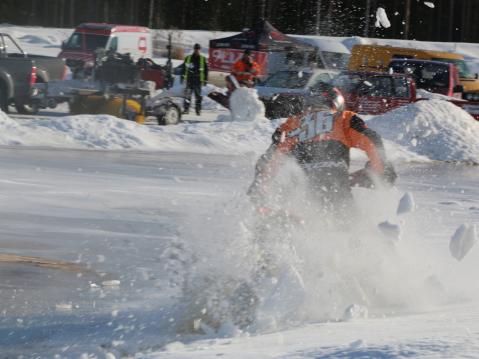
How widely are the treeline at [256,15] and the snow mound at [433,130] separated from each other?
39885 mm

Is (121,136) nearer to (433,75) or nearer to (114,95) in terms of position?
(114,95)

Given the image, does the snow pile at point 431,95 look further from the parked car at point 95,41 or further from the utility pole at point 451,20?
the utility pole at point 451,20

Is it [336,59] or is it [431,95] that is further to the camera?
[336,59]

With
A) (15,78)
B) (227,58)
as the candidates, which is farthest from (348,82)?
(227,58)

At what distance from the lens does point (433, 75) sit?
83.5ft

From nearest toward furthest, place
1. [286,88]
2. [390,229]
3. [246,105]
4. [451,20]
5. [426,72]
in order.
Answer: [390,229], [246,105], [286,88], [426,72], [451,20]

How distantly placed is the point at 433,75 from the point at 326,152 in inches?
754

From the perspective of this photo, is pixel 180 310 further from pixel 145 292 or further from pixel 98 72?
pixel 98 72

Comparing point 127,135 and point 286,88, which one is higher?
point 286,88

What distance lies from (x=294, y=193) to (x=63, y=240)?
9.64 ft

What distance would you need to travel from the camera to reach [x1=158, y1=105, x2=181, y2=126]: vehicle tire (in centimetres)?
2073

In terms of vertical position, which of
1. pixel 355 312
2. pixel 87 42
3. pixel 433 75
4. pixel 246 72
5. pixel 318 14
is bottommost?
pixel 355 312

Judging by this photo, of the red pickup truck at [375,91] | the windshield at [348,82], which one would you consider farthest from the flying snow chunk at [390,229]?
the windshield at [348,82]

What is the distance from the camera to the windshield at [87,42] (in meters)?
30.9
